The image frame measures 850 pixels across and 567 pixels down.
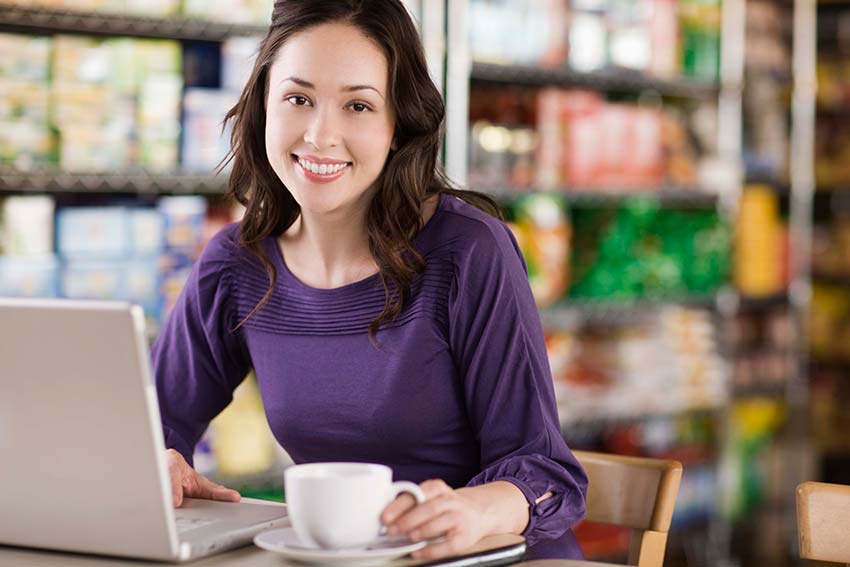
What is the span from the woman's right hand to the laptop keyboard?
11cm

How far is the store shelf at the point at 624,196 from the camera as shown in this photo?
144 inches

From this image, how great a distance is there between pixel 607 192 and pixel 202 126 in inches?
54.3

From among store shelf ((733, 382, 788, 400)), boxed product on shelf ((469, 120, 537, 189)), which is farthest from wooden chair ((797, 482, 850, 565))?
store shelf ((733, 382, 788, 400))

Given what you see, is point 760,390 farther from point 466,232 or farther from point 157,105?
point 466,232

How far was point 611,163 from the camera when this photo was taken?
13.1 ft

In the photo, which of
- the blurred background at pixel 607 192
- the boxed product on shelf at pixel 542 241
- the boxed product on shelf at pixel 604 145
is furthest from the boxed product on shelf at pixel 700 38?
the boxed product on shelf at pixel 542 241

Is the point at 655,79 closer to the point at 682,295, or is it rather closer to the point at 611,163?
the point at 611,163

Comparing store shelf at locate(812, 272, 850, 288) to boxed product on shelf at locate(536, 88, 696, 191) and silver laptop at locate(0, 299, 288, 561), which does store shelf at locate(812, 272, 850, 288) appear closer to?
boxed product on shelf at locate(536, 88, 696, 191)

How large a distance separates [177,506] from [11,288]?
4.74 ft

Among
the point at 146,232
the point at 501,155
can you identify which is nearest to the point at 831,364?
the point at 501,155

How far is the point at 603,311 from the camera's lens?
155 inches

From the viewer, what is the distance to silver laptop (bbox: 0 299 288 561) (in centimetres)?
110

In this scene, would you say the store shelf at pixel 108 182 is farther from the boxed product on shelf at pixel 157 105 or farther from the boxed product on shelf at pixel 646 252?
the boxed product on shelf at pixel 646 252

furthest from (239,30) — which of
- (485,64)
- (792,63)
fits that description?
(792,63)
